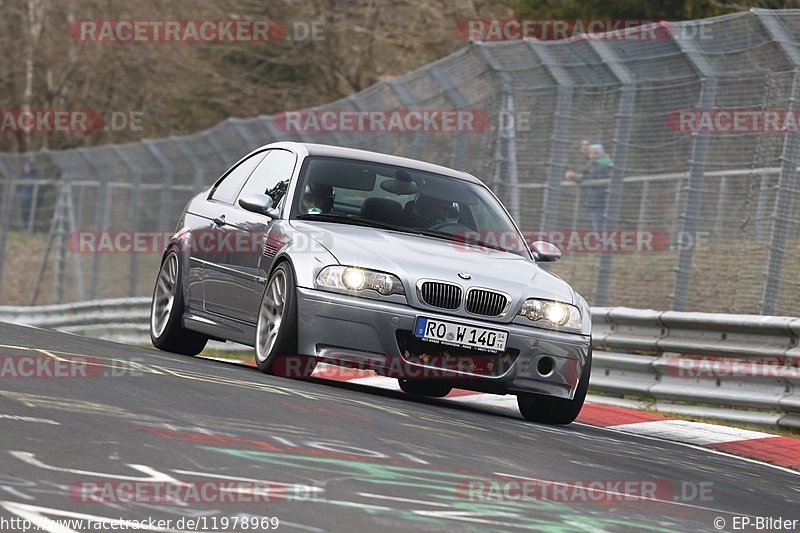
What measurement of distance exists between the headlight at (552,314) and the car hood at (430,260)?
47 mm

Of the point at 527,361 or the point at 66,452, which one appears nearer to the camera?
the point at 66,452

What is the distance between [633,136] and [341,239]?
4661 millimetres

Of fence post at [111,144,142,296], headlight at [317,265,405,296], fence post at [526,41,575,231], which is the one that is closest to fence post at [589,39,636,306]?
fence post at [526,41,575,231]

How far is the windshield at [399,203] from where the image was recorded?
10664 millimetres

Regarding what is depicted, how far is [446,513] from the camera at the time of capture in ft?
19.2

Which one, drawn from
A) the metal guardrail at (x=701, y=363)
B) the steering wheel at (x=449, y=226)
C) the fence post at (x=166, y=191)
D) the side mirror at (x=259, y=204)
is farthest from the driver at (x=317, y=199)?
the fence post at (x=166, y=191)

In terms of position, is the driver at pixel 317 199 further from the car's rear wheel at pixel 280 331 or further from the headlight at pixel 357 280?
the headlight at pixel 357 280

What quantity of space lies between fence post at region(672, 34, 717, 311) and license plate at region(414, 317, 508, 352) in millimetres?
3633

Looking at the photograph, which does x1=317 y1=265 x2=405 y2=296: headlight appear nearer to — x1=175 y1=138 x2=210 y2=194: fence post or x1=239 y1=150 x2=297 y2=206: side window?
x1=239 y1=150 x2=297 y2=206: side window

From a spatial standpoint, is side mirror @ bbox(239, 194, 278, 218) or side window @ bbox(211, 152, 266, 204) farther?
side window @ bbox(211, 152, 266, 204)

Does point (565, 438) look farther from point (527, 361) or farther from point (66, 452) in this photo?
point (66, 452)

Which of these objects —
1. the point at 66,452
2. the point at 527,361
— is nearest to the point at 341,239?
the point at 527,361

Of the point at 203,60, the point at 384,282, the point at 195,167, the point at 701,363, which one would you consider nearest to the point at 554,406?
the point at 384,282

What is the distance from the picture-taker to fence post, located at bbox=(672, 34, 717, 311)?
1293 cm
